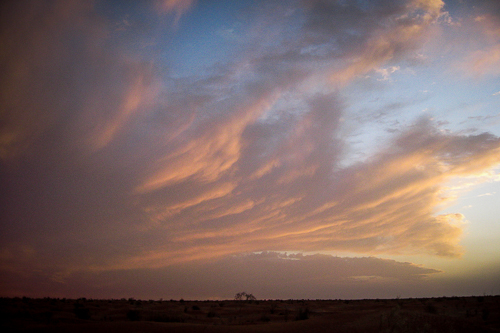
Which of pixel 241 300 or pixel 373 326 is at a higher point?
pixel 373 326

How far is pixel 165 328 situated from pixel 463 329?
14.4m

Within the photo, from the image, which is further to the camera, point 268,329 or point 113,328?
point 268,329

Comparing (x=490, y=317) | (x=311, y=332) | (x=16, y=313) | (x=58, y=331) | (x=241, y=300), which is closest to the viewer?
(x=58, y=331)

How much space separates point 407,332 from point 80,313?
21.2 metres

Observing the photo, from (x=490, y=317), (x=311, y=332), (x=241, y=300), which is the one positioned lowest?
(x=241, y=300)

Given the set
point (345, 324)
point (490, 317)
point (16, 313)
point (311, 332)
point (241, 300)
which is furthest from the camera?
point (241, 300)

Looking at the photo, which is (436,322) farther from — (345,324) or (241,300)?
(241,300)

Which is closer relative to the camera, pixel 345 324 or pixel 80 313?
pixel 345 324

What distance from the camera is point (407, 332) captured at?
1352cm

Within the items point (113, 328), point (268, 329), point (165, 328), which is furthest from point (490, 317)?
point (113, 328)

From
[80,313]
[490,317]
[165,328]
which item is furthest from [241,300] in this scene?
[165,328]

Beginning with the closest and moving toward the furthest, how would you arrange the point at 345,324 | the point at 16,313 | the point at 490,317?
1. the point at 345,324
2. the point at 16,313
3. the point at 490,317

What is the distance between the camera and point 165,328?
555 inches

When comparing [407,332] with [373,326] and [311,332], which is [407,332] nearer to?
[373,326]
